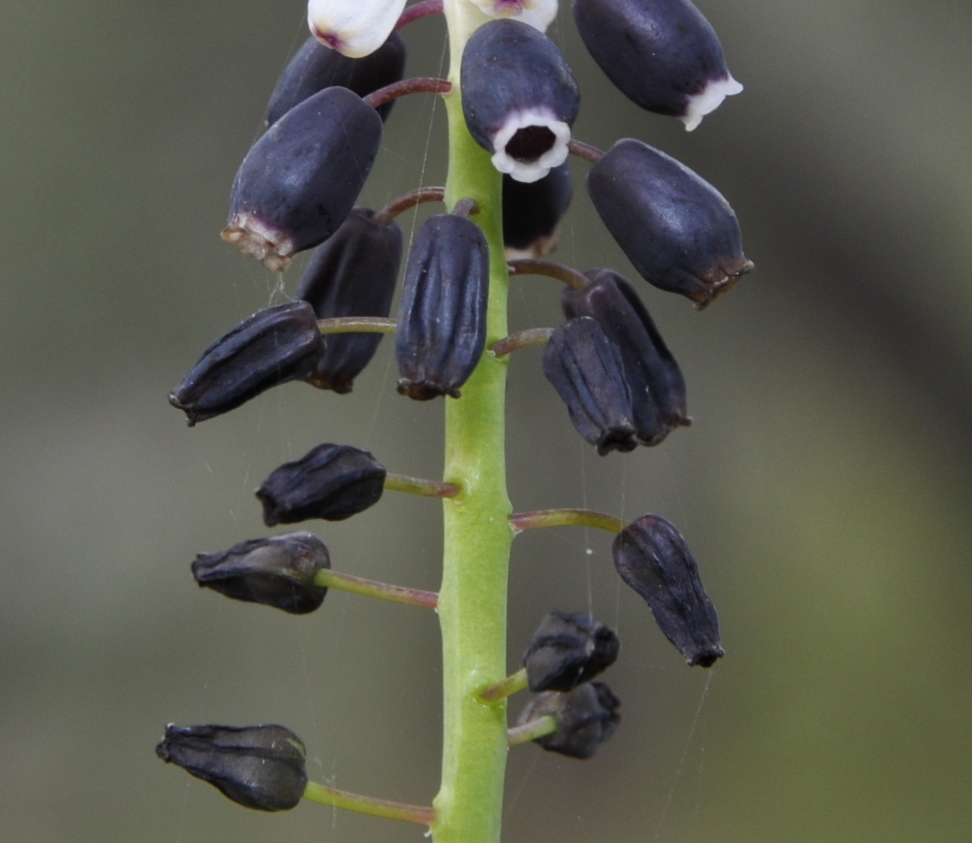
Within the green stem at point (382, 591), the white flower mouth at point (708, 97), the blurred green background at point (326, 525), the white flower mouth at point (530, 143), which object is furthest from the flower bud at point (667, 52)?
the blurred green background at point (326, 525)

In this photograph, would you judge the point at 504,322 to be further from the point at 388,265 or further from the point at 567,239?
the point at 567,239

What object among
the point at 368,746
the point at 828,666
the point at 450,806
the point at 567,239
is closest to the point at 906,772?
the point at 828,666

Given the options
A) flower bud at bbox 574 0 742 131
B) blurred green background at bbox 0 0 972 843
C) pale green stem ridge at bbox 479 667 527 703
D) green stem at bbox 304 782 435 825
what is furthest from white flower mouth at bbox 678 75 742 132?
blurred green background at bbox 0 0 972 843

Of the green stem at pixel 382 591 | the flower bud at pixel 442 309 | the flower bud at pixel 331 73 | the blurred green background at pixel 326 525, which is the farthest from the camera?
the blurred green background at pixel 326 525

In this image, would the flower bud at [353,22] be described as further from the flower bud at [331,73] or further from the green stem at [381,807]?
the green stem at [381,807]

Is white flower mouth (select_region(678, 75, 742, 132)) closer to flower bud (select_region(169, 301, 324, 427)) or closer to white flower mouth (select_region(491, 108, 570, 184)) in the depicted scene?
white flower mouth (select_region(491, 108, 570, 184))
